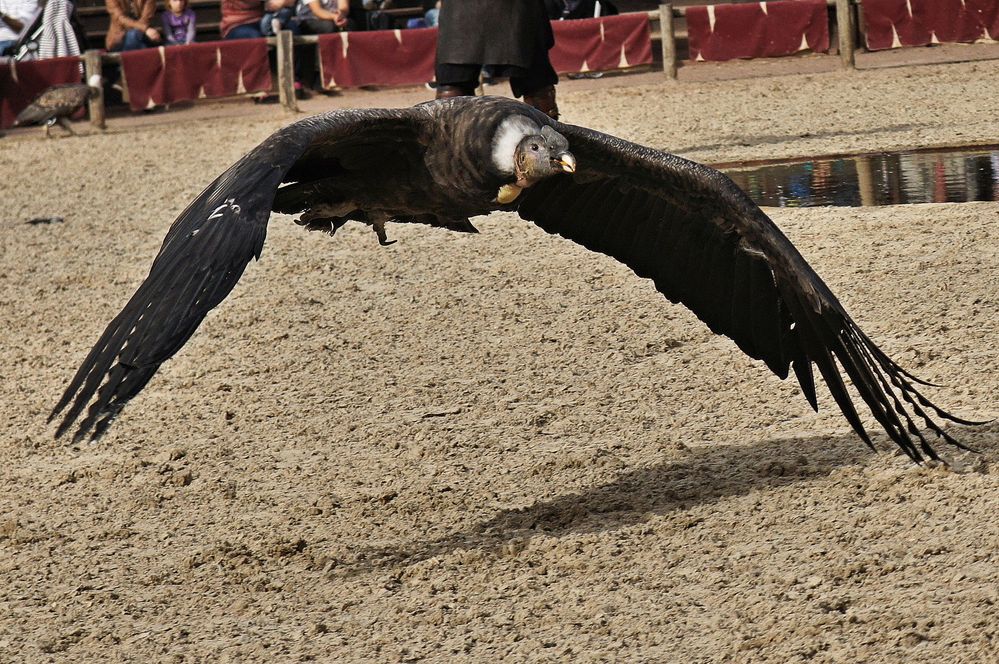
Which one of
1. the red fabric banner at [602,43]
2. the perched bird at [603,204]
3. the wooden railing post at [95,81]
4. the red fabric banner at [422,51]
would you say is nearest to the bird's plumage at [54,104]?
the wooden railing post at [95,81]

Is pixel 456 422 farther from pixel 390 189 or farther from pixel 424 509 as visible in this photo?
pixel 390 189

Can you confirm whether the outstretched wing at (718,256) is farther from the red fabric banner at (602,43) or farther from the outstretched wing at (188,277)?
the red fabric banner at (602,43)

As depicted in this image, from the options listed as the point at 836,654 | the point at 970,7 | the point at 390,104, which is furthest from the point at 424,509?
the point at 970,7

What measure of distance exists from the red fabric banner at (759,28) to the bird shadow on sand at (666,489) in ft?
38.8

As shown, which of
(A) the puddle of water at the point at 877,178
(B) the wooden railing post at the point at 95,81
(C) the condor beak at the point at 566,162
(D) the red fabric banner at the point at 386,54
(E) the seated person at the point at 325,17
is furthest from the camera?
(E) the seated person at the point at 325,17

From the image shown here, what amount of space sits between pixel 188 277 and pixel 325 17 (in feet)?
45.9

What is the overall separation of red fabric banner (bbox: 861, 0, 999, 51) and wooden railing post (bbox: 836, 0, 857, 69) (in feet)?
1.14

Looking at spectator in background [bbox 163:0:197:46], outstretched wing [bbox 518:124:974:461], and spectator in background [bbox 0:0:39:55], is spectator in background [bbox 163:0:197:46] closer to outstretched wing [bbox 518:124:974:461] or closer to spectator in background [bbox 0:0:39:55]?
spectator in background [bbox 0:0:39:55]

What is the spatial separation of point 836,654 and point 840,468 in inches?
56.8

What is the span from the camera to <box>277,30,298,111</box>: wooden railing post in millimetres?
16094

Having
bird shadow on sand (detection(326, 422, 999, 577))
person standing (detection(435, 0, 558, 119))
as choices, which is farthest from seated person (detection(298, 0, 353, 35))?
bird shadow on sand (detection(326, 422, 999, 577))

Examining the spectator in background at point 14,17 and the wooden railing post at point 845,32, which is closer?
the wooden railing post at point 845,32

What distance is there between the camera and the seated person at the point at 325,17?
17109 millimetres

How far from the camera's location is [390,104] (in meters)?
15.8
